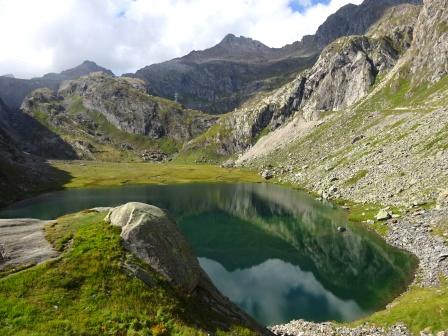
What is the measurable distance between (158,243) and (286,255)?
63.8 meters

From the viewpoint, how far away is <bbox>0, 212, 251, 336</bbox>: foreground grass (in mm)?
21828

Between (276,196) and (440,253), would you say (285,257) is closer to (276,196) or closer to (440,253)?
(440,253)

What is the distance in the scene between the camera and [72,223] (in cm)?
3219

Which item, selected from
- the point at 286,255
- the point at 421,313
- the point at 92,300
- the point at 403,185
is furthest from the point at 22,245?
the point at 403,185

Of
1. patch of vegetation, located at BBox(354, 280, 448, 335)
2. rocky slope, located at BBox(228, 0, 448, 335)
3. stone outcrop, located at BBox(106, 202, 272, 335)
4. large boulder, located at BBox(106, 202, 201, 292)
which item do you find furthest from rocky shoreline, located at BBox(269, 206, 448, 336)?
large boulder, located at BBox(106, 202, 201, 292)

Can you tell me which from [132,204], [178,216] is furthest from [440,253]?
[178,216]

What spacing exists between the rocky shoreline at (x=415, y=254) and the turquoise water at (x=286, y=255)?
258 centimetres

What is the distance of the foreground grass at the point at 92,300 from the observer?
21828 millimetres

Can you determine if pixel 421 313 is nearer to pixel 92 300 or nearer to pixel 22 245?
pixel 92 300

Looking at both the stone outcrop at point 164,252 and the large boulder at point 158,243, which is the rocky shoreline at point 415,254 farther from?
the large boulder at point 158,243

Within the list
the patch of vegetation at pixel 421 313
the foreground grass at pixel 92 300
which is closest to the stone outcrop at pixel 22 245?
the foreground grass at pixel 92 300

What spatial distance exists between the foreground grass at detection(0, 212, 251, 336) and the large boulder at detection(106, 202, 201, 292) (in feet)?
3.14

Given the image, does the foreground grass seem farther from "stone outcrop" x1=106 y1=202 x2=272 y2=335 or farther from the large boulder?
the large boulder

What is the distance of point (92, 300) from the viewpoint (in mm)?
24062
